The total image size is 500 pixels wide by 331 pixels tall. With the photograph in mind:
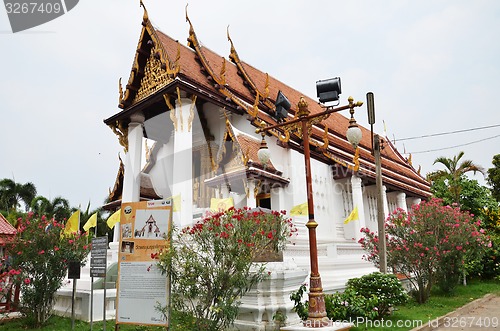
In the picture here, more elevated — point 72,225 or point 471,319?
point 72,225

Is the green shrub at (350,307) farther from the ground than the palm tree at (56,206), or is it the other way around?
the palm tree at (56,206)

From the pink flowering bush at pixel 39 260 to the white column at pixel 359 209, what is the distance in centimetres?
911

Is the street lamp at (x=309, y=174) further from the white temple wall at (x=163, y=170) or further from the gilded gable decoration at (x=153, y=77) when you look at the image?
the white temple wall at (x=163, y=170)

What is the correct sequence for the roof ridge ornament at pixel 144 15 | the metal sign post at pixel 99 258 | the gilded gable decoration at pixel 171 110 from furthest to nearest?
the roof ridge ornament at pixel 144 15
the gilded gable decoration at pixel 171 110
the metal sign post at pixel 99 258

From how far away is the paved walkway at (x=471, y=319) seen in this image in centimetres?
654

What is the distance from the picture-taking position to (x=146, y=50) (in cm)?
1426

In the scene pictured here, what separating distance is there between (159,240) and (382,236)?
197 inches

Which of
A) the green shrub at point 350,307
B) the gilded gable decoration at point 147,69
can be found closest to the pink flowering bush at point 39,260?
the green shrub at point 350,307

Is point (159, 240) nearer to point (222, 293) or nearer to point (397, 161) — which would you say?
point (222, 293)

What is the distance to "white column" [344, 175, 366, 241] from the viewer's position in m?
13.4

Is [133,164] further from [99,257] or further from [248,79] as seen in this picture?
[99,257]

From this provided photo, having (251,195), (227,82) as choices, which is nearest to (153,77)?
(227,82)

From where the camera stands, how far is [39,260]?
6887 millimetres

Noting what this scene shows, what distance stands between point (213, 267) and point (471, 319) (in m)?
5.52
